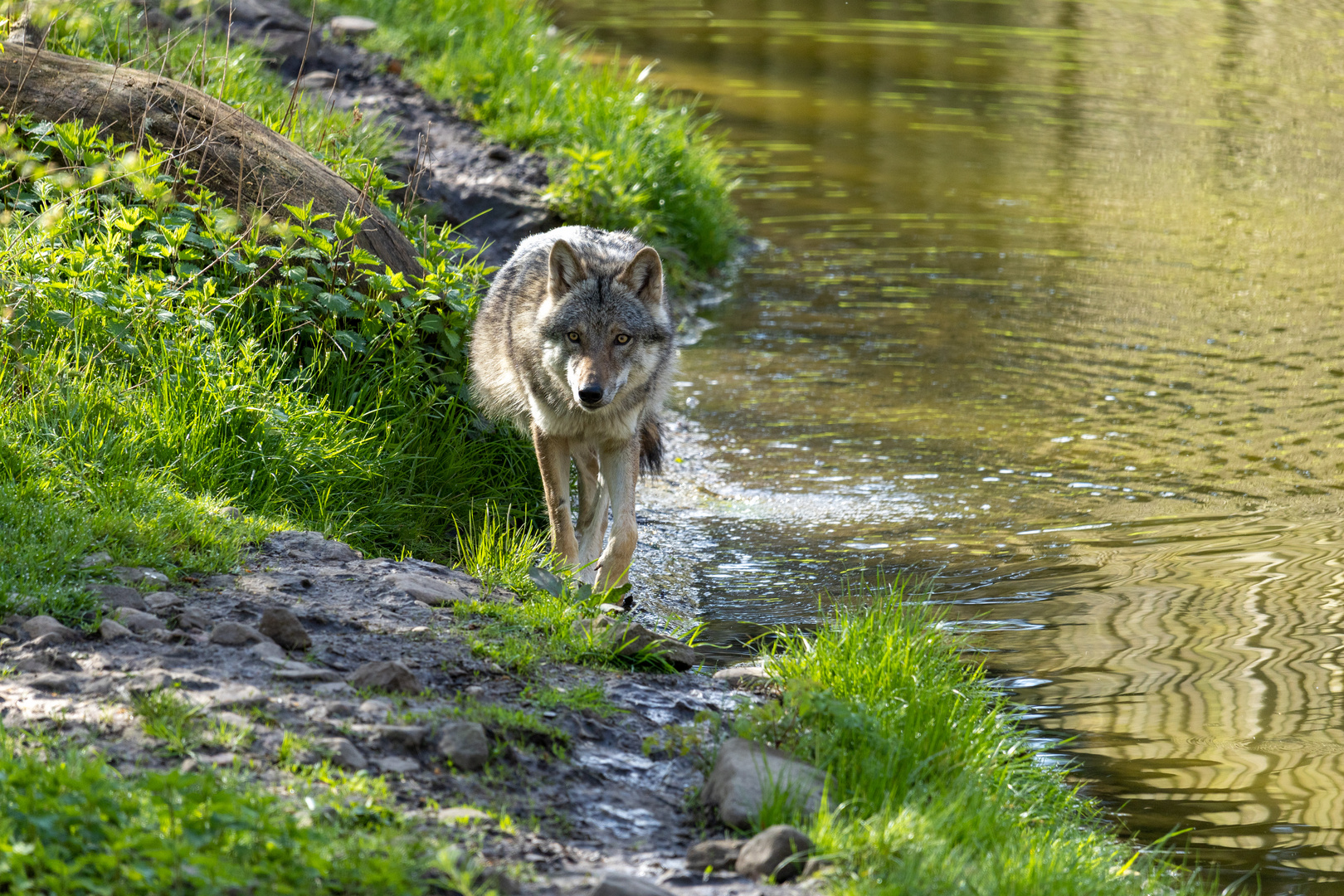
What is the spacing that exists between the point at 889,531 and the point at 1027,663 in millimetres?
1490

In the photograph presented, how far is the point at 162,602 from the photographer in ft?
13.3

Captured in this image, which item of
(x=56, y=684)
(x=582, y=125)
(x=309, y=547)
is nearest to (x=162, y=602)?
(x=56, y=684)

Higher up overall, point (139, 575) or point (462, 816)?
point (139, 575)

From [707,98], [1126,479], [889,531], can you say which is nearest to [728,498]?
[889,531]

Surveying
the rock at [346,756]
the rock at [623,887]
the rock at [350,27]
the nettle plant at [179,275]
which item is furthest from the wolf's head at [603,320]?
the rock at [350,27]

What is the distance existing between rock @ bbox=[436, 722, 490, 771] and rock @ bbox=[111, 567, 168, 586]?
52.2 inches

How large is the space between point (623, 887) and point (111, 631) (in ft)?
6.30

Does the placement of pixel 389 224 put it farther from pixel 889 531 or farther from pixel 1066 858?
pixel 1066 858

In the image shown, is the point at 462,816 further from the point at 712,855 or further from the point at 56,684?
the point at 56,684

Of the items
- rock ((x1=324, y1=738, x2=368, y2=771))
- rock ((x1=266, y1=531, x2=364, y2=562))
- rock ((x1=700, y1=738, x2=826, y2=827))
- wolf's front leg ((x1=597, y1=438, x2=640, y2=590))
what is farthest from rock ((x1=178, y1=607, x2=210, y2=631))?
wolf's front leg ((x1=597, y1=438, x2=640, y2=590))

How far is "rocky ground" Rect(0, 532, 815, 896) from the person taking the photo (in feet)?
10.5

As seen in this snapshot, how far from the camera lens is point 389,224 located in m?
6.73

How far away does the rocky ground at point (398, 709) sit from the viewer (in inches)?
126

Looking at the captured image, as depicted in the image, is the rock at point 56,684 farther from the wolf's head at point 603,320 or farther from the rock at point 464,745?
the wolf's head at point 603,320
